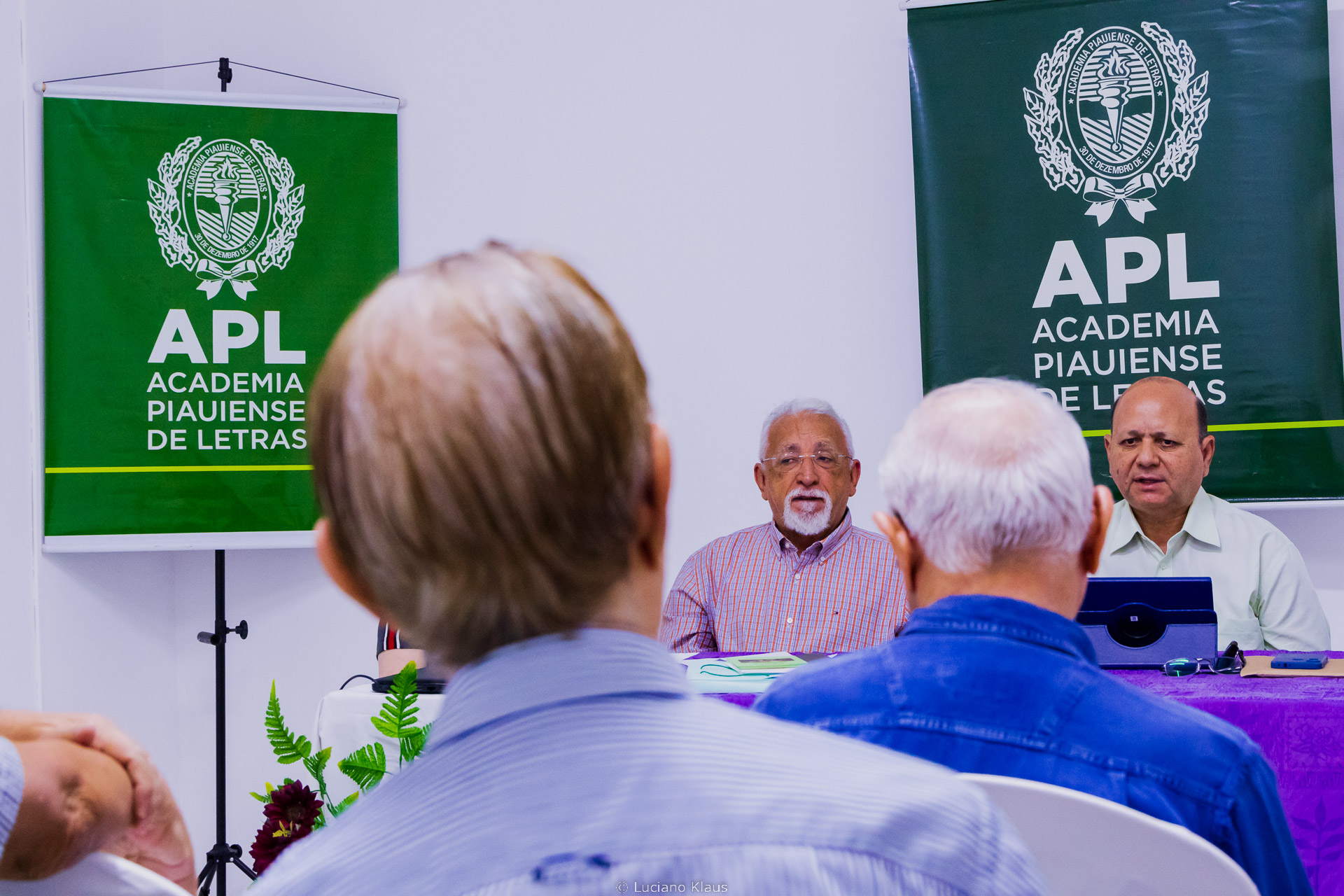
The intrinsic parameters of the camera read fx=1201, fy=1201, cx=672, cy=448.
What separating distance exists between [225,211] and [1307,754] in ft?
11.9

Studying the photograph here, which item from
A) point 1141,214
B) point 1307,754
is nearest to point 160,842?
point 1307,754

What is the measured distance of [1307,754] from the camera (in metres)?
Result: 1.83

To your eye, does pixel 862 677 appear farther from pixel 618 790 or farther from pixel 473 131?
pixel 473 131

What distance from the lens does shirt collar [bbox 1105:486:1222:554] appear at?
331 cm

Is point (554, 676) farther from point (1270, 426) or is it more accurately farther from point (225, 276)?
point (225, 276)

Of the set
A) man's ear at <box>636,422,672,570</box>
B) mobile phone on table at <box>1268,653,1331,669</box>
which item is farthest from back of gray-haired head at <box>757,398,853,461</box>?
man's ear at <box>636,422,672,570</box>

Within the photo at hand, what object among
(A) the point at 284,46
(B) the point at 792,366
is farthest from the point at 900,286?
(A) the point at 284,46

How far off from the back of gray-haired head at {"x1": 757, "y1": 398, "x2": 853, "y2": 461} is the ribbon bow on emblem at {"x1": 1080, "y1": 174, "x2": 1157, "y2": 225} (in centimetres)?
109

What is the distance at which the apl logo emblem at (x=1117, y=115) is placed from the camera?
3811 millimetres

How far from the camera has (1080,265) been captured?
152 inches

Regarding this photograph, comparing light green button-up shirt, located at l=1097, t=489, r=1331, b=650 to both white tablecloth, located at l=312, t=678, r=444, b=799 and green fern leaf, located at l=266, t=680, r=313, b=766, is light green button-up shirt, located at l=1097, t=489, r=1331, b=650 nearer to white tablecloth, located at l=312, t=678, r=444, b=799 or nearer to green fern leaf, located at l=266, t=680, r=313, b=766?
white tablecloth, located at l=312, t=678, r=444, b=799

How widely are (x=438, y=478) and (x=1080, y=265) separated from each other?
372 cm

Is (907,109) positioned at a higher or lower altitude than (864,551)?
higher

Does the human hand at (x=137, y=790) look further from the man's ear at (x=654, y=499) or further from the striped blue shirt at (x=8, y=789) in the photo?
the man's ear at (x=654, y=499)
